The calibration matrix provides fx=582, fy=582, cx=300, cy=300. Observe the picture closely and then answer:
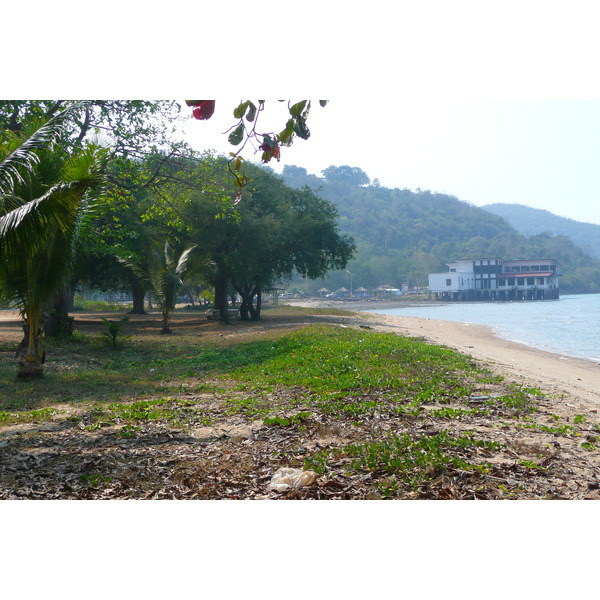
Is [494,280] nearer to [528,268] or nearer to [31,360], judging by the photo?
[528,268]

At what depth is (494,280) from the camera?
3767 inches

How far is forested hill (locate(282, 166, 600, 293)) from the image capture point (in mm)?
115188

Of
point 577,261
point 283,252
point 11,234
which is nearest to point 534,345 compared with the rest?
point 283,252

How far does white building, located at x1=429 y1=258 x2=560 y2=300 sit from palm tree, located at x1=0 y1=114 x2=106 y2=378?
293ft

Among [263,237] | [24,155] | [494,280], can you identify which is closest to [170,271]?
[263,237]

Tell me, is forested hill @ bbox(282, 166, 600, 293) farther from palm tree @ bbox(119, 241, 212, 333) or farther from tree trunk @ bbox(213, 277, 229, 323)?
palm tree @ bbox(119, 241, 212, 333)

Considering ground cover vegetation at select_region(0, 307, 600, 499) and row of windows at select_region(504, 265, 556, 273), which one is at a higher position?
row of windows at select_region(504, 265, 556, 273)

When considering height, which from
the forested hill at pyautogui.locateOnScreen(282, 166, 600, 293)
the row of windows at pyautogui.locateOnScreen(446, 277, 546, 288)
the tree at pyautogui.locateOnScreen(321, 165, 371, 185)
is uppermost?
the tree at pyautogui.locateOnScreen(321, 165, 371, 185)

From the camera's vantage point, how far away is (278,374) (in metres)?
10.1

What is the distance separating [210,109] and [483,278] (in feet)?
319

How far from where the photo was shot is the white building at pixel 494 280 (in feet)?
302

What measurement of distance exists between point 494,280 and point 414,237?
3995 centimetres

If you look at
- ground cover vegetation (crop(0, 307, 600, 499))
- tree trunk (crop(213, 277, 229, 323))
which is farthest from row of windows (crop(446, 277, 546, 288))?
ground cover vegetation (crop(0, 307, 600, 499))

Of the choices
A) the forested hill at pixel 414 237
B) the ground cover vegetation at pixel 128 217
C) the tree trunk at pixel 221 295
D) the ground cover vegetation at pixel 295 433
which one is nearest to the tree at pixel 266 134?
the ground cover vegetation at pixel 128 217
